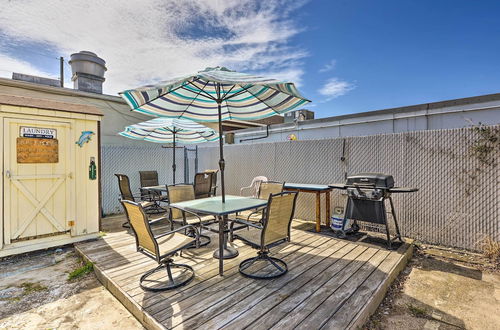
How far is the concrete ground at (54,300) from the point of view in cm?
218

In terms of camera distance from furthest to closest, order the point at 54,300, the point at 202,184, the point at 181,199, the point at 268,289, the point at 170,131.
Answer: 1. the point at 170,131
2. the point at 202,184
3. the point at 181,199
4. the point at 54,300
5. the point at 268,289

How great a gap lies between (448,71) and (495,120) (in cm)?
403

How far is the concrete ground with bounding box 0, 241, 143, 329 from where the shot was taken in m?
2.18

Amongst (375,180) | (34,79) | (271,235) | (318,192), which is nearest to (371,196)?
(375,180)

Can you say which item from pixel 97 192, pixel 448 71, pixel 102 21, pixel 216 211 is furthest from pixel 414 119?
pixel 102 21

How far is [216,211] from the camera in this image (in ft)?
9.05

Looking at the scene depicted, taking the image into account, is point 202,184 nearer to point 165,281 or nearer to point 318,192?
point 318,192

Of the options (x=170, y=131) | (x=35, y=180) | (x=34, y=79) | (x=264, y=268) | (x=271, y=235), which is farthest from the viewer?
(x=170, y=131)

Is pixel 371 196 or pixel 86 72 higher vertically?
pixel 86 72

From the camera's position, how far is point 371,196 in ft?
11.8

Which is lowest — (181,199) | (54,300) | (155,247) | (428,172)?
(54,300)

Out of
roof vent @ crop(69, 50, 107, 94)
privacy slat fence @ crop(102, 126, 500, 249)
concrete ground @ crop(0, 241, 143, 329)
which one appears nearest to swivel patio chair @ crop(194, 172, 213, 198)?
privacy slat fence @ crop(102, 126, 500, 249)

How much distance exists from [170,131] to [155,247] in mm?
4641

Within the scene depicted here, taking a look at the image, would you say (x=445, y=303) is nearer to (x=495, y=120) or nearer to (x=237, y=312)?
(x=237, y=312)
